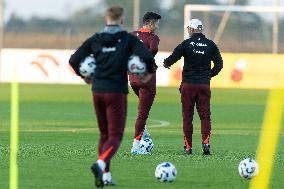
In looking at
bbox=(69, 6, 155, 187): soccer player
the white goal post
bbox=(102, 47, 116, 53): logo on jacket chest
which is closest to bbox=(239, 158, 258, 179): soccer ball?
bbox=(69, 6, 155, 187): soccer player

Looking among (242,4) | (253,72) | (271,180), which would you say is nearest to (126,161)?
(271,180)

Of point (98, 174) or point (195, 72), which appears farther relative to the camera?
point (195, 72)

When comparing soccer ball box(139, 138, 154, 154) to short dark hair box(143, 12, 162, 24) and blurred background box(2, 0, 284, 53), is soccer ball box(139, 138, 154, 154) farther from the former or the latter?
blurred background box(2, 0, 284, 53)

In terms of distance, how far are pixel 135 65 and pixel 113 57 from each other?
0.31 m

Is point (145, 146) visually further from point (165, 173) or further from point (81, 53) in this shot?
point (81, 53)

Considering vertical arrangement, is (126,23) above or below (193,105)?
above

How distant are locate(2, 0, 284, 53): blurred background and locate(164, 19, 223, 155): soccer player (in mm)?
32494

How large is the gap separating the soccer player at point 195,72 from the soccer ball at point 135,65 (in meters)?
4.91

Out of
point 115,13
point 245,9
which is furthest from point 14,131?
point 245,9

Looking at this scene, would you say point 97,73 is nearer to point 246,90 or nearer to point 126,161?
point 126,161

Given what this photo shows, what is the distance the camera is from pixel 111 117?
47.8 feet

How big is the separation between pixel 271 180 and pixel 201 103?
410cm

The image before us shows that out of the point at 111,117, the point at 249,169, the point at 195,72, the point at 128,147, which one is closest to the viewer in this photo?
the point at 111,117

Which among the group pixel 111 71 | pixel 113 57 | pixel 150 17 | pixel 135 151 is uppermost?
pixel 150 17
